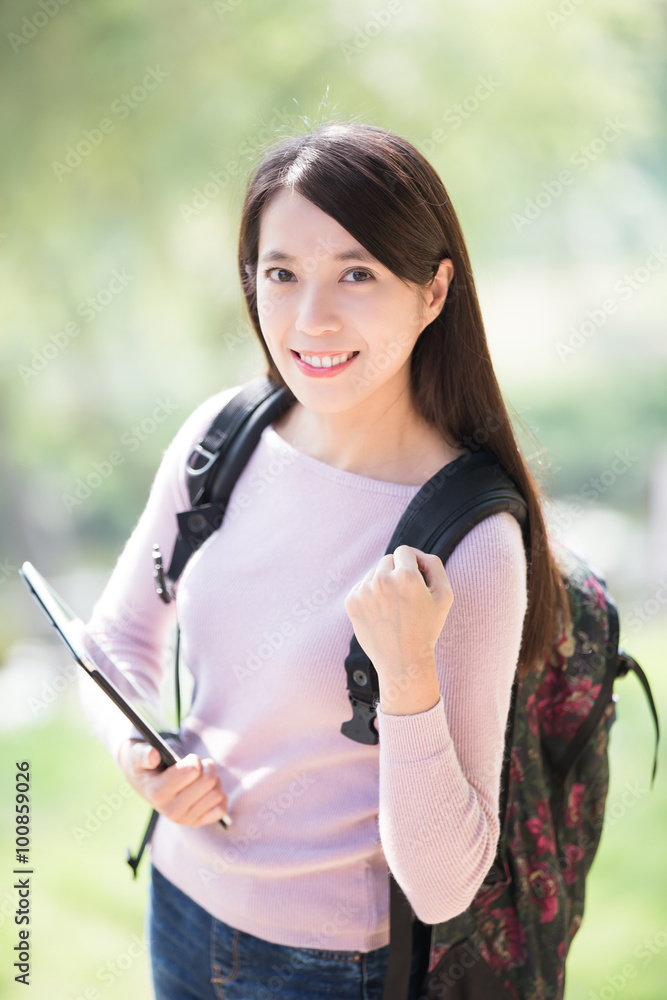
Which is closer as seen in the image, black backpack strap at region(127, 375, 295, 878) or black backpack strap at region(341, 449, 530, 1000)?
black backpack strap at region(341, 449, 530, 1000)

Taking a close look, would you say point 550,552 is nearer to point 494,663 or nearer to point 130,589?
point 494,663

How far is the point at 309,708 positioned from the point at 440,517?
32cm

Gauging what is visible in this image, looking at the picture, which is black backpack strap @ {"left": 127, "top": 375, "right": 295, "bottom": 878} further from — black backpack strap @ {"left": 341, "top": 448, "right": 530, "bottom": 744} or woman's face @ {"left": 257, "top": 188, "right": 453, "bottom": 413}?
black backpack strap @ {"left": 341, "top": 448, "right": 530, "bottom": 744}

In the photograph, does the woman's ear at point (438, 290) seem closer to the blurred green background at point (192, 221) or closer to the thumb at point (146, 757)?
the blurred green background at point (192, 221)

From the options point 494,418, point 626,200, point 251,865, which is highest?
point 626,200

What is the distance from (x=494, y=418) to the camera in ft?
4.03

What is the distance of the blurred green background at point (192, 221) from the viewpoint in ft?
8.16

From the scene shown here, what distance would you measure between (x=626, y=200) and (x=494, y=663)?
258 inches

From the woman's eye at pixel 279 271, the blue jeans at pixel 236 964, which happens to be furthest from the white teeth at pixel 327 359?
the blue jeans at pixel 236 964

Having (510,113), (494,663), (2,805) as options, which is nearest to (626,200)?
(510,113)

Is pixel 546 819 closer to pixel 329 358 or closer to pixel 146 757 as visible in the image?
pixel 146 757

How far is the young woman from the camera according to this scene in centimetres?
102

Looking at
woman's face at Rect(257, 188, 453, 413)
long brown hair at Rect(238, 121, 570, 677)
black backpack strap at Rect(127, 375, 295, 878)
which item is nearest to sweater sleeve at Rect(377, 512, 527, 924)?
long brown hair at Rect(238, 121, 570, 677)

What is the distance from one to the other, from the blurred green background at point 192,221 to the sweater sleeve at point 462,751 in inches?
13.2
